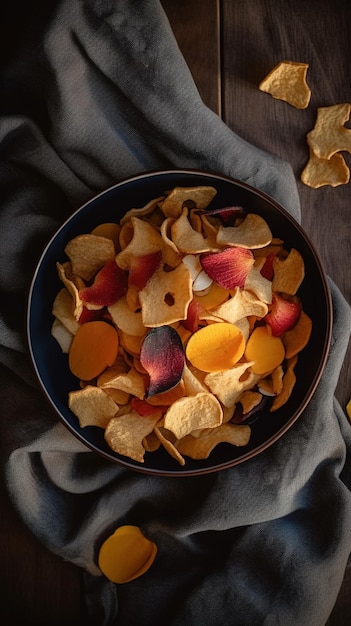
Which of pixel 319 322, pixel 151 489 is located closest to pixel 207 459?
pixel 151 489

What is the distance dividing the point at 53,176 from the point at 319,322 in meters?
0.49

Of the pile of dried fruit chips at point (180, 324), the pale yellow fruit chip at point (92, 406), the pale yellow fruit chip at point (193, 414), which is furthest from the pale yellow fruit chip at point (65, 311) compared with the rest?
the pale yellow fruit chip at point (193, 414)

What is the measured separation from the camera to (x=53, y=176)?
43.1 inches

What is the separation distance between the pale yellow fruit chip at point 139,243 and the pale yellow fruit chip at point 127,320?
0.22 ft

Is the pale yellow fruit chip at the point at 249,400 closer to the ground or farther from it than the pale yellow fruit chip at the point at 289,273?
closer to the ground

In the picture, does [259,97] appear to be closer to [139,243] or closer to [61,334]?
[139,243]

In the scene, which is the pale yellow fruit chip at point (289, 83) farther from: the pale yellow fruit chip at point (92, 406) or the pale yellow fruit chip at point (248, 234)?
the pale yellow fruit chip at point (92, 406)

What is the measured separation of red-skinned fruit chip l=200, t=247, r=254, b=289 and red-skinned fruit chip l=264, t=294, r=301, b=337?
0.07 m

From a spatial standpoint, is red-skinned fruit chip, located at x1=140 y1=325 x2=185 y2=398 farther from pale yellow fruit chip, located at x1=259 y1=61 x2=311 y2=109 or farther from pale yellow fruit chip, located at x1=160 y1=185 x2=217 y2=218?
pale yellow fruit chip, located at x1=259 y1=61 x2=311 y2=109

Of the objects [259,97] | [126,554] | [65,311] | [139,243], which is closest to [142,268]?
[139,243]

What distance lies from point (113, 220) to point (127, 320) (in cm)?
17

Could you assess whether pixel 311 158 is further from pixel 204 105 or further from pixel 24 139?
pixel 24 139

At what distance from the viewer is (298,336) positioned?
3.43 feet

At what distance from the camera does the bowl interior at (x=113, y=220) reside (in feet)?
3.33
